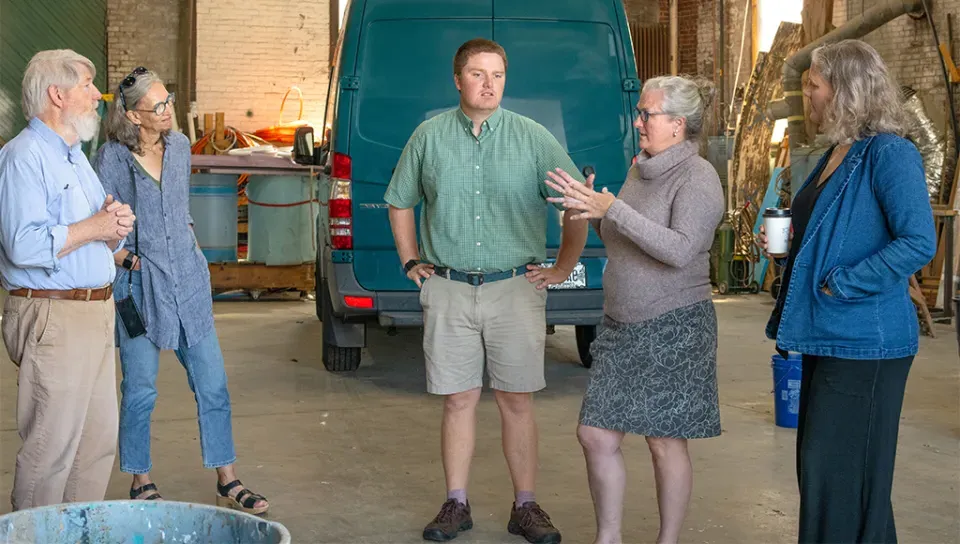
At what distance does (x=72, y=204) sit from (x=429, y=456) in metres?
2.64

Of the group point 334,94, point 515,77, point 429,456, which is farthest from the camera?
point 334,94

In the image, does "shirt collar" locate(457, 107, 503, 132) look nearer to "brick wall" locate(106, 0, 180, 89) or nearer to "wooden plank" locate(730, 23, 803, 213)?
"wooden plank" locate(730, 23, 803, 213)

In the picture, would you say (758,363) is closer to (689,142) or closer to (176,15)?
(689,142)

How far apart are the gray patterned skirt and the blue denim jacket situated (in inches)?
20.1

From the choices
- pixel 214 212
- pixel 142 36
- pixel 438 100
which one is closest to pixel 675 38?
pixel 142 36

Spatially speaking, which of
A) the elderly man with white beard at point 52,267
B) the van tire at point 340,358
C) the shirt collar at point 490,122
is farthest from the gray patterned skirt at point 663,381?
the van tire at point 340,358

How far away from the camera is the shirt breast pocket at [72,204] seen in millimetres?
3842

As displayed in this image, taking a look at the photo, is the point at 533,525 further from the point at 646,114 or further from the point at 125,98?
the point at 125,98

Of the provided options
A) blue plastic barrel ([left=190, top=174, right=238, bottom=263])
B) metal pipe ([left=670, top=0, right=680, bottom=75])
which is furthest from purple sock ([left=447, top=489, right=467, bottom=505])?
metal pipe ([left=670, top=0, right=680, bottom=75])

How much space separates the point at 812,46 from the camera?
1351cm

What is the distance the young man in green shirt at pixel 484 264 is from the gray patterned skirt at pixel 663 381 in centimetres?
63

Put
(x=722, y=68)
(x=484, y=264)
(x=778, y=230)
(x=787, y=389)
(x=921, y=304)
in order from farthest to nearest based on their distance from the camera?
(x=722, y=68) → (x=921, y=304) → (x=787, y=389) → (x=484, y=264) → (x=778, y=230)

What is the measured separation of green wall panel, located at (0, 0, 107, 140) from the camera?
15664 millimetres

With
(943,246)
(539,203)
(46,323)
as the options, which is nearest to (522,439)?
(539,203)
